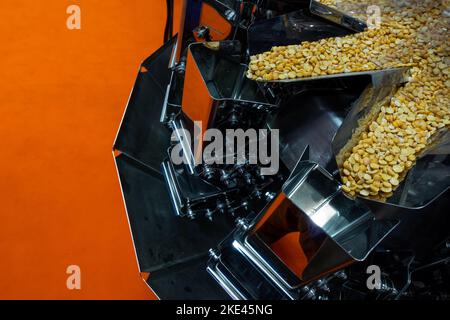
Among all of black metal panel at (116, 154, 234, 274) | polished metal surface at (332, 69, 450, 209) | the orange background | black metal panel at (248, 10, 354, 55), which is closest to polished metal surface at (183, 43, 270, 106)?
black metal panel at (248, 10, 354, 55)

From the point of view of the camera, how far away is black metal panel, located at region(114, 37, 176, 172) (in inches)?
48.0

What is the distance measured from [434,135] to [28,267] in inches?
41.1

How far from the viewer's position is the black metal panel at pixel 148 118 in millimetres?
1219

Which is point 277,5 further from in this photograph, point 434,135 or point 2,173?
point 2,173

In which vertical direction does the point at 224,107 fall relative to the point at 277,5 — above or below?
below

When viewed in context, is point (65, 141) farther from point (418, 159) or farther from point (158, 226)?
point (418, 159)

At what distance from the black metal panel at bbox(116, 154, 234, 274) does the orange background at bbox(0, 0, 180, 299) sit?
145 mm

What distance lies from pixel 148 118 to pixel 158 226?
1.12 feet

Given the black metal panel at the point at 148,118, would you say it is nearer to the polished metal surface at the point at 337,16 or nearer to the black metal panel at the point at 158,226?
the black metal panel at the point at 158,226

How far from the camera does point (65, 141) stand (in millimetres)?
1398

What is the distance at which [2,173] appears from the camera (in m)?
1.32

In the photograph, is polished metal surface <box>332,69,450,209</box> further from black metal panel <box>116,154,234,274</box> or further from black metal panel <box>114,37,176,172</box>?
black metal panel <box>114,37,176,172</box>

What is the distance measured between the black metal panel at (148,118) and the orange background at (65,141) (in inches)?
7.0

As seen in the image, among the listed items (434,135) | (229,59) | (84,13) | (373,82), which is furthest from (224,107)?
(84,13)
